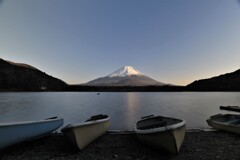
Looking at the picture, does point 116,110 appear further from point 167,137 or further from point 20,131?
point 167,137

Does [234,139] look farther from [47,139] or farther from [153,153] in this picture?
[47,139]

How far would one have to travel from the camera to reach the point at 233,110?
32.9m

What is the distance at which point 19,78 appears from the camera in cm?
15912

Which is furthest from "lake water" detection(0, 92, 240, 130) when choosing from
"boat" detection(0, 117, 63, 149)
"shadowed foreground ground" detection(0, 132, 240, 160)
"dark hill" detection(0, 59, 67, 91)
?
"dark hill" detection(0, 59, 67, 91)

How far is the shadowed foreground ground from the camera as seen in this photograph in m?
7.32

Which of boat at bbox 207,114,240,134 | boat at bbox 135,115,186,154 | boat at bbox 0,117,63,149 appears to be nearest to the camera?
boat at bbox 135,115,186,154

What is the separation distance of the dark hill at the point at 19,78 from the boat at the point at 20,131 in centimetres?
17439

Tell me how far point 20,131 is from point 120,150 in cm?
541

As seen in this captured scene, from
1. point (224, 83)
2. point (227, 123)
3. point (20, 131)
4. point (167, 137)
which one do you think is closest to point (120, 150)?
point (167, 137)

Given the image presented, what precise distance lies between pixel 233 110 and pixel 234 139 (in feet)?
94.0

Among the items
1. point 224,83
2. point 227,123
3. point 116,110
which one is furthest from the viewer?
point 224,83

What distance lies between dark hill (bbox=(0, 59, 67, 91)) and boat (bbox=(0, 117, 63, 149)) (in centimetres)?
17439

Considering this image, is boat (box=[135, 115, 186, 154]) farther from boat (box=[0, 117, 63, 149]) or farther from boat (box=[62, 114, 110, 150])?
boat (box=[0, 117, 63, 149])

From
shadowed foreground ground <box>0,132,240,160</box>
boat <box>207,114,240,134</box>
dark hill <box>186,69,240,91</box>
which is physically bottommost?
shadowed foreground ground <box>0,132,240,160</box>
